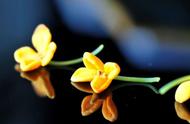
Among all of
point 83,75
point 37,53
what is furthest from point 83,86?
point 37,53

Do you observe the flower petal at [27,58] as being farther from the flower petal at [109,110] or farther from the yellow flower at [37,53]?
the flower petal at [109,110]

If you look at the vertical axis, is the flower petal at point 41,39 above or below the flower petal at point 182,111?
above

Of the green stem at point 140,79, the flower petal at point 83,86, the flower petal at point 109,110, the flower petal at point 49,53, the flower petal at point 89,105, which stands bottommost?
the green stem at point 140,79

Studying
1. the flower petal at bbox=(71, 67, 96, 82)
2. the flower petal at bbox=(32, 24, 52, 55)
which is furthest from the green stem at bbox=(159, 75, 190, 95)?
the flower petal at bbox=(32, 24, 52, 55)

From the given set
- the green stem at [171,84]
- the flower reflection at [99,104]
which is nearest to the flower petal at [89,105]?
the flower reflection at [99,104]

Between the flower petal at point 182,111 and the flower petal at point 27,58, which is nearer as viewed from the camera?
the flower petal at point 182,111

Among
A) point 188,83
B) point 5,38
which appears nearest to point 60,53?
point 5,38
